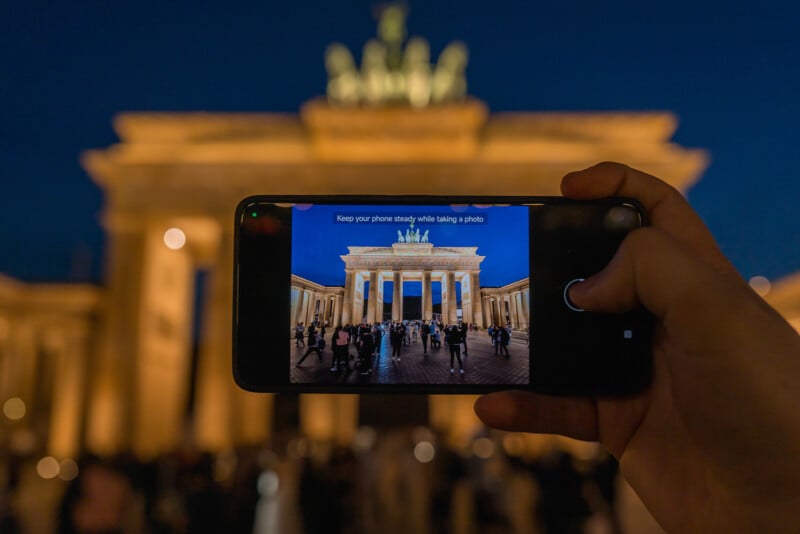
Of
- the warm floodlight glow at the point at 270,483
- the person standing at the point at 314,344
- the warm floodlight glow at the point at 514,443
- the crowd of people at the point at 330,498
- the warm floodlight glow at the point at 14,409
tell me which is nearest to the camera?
the person standing at the point at 314,344

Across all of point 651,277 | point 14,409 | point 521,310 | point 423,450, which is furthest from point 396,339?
point 14,409

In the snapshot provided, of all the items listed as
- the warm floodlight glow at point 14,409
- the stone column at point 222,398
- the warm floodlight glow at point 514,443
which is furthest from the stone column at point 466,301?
the warm floodlight glow at point 14,409

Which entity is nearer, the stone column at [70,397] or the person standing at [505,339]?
the person standing at [505,339]

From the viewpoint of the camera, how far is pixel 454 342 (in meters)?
2.38

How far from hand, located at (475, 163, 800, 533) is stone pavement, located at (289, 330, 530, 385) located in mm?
80

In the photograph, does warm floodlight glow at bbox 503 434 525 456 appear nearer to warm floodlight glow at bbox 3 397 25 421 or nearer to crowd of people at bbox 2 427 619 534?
crowd of people at bbox 2 427 619 534

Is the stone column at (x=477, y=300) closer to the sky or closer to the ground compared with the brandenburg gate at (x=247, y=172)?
closer to the ground

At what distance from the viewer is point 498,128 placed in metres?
27.2

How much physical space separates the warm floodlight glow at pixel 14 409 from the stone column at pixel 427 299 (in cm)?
4600

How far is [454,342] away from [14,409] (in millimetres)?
48259

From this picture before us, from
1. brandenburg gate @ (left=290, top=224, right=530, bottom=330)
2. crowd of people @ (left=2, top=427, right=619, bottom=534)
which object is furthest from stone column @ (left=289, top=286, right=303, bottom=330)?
crowd of people @ (left=2, top=427, right=619, bottom=534)

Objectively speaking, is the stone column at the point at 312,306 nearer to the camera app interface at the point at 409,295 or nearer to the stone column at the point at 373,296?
the camera app interface at the point at 409,295

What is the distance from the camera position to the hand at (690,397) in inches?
73.2

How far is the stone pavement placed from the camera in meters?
2.34
